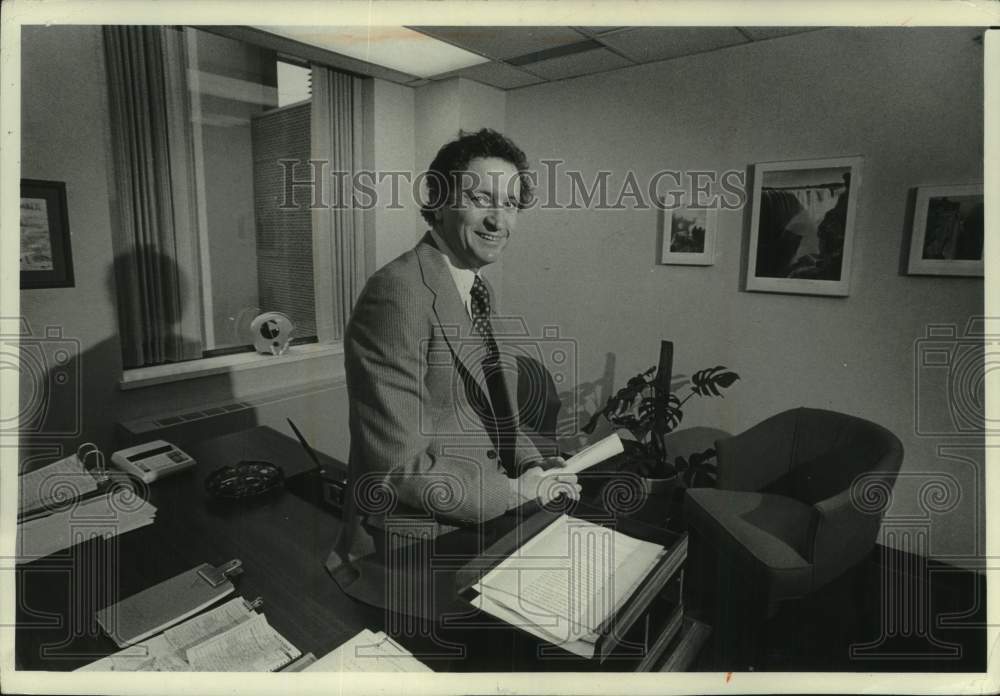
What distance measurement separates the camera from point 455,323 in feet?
3.61

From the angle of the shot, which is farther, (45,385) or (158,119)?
(158,119)

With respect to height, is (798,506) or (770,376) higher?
(770,376)

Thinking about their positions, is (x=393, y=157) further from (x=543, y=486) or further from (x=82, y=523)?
(x=82, y=523)

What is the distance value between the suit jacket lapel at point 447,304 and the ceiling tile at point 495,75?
1.24 feet

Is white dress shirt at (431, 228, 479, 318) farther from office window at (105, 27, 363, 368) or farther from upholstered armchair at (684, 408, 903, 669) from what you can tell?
upholstered armchair at (684, 408, 903, 669)

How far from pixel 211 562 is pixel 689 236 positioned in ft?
4.18

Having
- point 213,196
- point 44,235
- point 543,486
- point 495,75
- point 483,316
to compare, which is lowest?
point 543,486

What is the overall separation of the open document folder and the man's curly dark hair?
72 centimetres


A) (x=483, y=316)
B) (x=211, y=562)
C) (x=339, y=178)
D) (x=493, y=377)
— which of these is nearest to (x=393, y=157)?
(x=339, y=178)

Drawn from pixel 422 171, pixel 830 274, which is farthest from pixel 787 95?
pixel 422 171

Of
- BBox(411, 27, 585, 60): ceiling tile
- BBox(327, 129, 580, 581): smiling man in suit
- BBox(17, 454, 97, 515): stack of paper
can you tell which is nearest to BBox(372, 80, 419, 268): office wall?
BBox(327, 129, 580, 581): smiling man in suit

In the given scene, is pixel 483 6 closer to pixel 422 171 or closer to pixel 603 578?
pixel 422 171

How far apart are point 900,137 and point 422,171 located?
1.16 m

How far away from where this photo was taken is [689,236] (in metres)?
1.25
